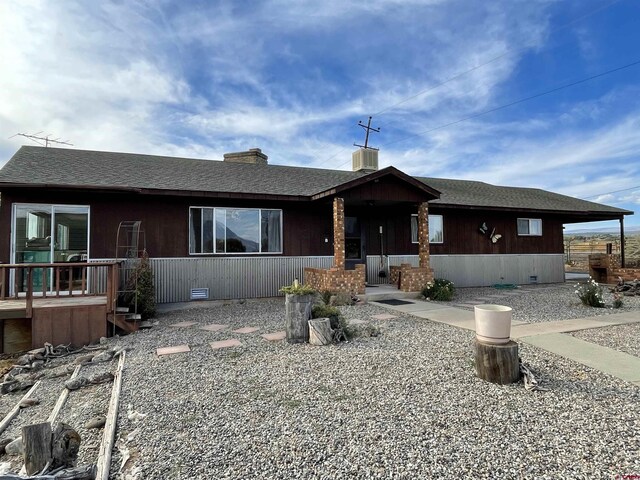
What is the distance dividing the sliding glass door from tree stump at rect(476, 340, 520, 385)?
8.44 m

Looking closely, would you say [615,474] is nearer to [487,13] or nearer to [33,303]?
[33,303]

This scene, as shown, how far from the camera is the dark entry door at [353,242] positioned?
37.0 ft

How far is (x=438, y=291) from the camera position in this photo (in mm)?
9344

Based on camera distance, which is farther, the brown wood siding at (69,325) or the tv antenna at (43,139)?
the tv antenna at (43,139)

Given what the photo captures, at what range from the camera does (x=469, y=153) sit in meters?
19.0

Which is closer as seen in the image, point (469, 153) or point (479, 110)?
point (479, 110)

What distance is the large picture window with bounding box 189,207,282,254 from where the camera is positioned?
30.9 ft

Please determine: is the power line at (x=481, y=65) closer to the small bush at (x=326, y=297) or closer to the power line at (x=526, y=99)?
the power line at (x=526, y=99)

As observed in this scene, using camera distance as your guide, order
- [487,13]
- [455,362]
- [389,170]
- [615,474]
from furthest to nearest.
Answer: [487,13] < [389,170] < [455,362] < [615,474]

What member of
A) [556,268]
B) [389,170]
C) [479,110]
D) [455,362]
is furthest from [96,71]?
[556,268]

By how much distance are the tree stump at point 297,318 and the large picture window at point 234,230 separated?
4.76 meters

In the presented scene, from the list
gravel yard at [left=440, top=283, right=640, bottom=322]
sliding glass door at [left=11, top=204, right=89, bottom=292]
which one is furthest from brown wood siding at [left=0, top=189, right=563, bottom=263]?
gravel yard at [left=440, top=283, right=640, bottom=322]

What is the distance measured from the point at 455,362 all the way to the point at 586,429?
5.32 feet

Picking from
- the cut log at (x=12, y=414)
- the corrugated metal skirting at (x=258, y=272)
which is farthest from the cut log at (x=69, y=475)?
the corrugated metal skirting at (x=258, y=272)
